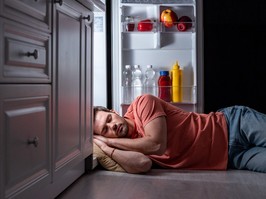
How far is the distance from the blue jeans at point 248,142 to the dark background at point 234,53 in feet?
2.69

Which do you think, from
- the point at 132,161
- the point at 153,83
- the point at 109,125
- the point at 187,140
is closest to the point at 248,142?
the point at 187,140

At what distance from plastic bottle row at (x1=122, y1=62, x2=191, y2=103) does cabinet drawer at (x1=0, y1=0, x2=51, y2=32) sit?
1.63 m

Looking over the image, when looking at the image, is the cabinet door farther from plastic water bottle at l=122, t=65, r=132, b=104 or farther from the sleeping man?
plastic water bottle at l=122, t=65, r=132, b=104

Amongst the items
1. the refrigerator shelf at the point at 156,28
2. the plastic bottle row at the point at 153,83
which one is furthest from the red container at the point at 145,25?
the plastic bottle row at the point at 153,83

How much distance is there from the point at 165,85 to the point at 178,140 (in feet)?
2.56

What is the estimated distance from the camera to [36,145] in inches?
49.1

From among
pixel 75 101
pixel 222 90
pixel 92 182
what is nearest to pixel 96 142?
pixel 92 182

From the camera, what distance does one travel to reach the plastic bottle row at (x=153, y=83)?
115 inches

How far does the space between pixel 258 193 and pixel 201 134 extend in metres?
0.60

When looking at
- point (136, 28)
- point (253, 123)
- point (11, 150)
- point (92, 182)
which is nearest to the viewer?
point (11, 150)

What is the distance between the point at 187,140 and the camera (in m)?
2.21

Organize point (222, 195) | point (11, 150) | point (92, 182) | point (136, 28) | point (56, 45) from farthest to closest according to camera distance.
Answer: point (136, 28) < point (92, 182) < point (222, 195) < point (56, 45) < point (11, 150)

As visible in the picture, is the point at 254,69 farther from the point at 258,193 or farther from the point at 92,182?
the point at 92,182

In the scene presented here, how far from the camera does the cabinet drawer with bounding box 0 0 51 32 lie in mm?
1054
